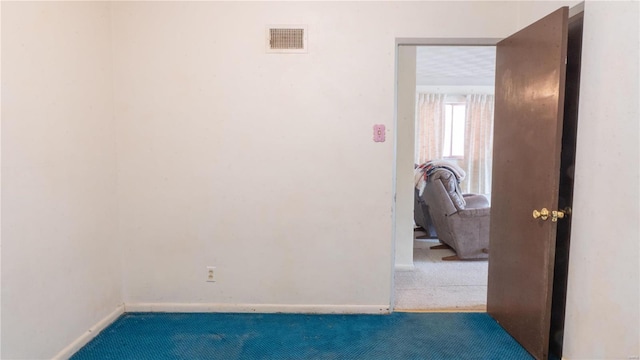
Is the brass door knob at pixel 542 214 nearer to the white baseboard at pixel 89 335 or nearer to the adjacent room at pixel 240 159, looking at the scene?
the adjacent room at pixel 240 159

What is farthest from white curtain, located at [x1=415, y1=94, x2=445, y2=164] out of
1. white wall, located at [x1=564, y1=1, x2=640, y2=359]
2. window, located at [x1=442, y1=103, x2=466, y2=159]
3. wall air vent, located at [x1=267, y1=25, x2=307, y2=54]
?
white wall, located at [x1=564, y1=1, x2=640, y2=359]

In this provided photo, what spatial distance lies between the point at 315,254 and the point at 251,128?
0.98 m

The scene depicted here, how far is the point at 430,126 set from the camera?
679 cm

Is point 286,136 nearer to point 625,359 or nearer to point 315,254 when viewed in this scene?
point 315,254

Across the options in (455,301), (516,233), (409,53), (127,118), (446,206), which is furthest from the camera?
(446,206)

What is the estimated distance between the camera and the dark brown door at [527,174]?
198cm

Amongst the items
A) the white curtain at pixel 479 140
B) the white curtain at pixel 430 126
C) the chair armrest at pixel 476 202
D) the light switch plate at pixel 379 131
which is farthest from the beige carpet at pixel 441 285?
the white curtain at pixel 479 140

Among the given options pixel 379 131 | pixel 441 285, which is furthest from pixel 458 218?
pixel 379 131

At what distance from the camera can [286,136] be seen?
8.77 ft

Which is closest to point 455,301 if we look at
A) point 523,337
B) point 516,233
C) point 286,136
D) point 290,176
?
point 523,337

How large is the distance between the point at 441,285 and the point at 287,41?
91.7 inches

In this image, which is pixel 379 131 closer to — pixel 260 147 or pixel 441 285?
pixel 260 147

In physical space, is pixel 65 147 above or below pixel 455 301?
above

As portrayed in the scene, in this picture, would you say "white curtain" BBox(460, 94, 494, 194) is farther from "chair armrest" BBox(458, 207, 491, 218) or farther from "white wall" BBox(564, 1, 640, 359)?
"white wall" BBox(564, 1, 640, 359)
